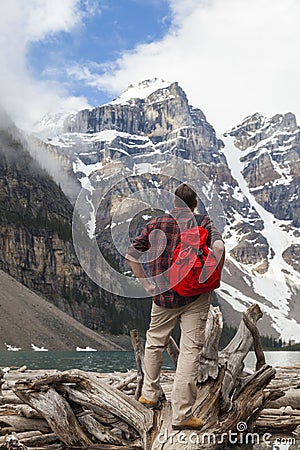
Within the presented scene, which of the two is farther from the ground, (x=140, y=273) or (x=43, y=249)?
(x=43, y=249)

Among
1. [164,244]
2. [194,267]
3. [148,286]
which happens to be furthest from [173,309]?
[164,244]

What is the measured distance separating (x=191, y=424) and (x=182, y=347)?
36.8 inches

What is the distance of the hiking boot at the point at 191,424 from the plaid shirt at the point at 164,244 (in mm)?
1410

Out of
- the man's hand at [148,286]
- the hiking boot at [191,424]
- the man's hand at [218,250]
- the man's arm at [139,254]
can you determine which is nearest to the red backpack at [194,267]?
the man's hand at [218,250]

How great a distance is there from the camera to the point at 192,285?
21.6 feet

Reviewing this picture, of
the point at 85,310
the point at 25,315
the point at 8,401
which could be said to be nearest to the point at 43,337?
the point at 25,315

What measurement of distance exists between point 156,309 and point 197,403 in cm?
136

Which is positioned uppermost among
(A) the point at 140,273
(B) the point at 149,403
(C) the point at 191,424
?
(A) the point at 140,273

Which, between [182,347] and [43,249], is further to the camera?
[43,249]

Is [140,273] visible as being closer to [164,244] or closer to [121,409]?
[164,244]

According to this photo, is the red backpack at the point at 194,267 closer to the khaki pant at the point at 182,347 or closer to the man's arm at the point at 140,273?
the khaki pant at the point at 182,347

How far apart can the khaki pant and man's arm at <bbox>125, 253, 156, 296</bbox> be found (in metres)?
0.24

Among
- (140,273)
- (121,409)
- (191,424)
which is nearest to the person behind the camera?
(191,424)

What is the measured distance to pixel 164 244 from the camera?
22.9ft
